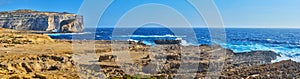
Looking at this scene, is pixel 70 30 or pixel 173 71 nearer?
pixel 173 71

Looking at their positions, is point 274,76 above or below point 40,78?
below

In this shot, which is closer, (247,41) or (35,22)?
(247,41)

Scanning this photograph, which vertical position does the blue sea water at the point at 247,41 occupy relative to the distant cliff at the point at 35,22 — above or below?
below

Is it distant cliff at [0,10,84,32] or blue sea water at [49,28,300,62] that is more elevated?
distant cliff at [0,10,84,32]

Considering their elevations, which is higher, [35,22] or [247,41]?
[35,22]

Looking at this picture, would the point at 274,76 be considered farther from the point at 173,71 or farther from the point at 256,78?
the point at 173,71

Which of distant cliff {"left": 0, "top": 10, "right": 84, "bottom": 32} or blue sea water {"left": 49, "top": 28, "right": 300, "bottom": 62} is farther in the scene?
distant cliff {"left": 0, "top": 10, "right": 84, "bottom": 32}

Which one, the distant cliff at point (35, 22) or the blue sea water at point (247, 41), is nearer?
the blue sea water at point (247, 41)

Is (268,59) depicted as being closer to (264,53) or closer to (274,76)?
(264,53)

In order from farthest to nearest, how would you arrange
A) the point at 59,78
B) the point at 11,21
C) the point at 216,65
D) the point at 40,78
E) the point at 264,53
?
the point at 11,21 < the point at 264,53 < the point at 216,65 < the point at 59,78 < the point at 40,78

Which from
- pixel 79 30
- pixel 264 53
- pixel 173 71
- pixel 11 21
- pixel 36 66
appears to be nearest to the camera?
pixel 36 66

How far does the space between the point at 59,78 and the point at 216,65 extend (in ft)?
47.0

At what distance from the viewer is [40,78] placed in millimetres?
13992

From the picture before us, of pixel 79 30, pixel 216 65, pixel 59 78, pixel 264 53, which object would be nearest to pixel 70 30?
pixel 79 30
